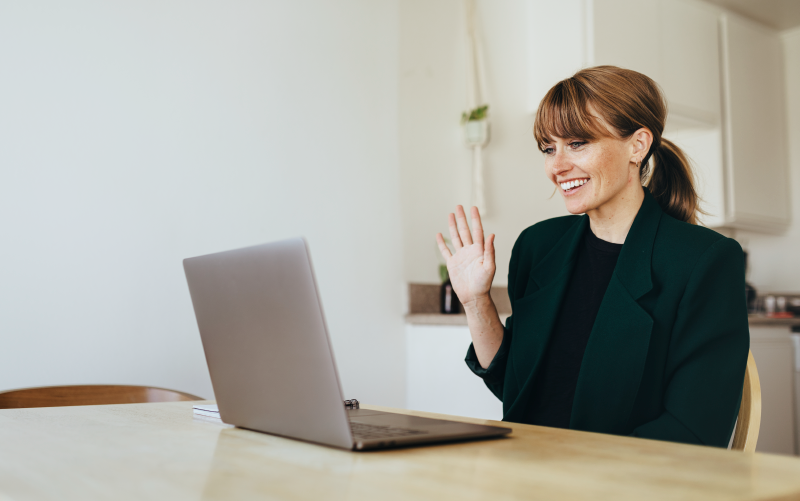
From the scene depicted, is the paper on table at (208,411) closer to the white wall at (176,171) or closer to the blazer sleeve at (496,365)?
the blazer sleeve at (496,365)

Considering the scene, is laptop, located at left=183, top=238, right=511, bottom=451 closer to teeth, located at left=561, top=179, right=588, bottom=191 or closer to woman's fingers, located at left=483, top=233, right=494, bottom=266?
woman's fingers, located at left=483, top=233, right=494, bottom=266

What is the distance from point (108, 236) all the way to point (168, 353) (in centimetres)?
40

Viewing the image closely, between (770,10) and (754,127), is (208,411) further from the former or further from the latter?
(770,10)

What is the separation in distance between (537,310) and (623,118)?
40 cm

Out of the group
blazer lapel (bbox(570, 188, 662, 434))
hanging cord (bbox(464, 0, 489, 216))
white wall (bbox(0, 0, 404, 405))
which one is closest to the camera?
blazer lapel (bbox(570, 188, 662, 434))

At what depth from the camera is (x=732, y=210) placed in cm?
355

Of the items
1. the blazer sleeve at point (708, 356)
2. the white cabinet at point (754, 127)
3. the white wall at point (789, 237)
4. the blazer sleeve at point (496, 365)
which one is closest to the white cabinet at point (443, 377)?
the blazer sleeve at point (496, 365)

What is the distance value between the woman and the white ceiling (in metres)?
2.84

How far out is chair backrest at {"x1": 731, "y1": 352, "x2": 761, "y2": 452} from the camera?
3.20ft

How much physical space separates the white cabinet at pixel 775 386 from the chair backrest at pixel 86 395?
236cm

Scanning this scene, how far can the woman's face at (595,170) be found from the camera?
1.29 meters

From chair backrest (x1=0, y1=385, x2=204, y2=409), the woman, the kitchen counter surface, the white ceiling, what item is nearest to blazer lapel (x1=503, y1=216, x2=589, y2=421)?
the woman

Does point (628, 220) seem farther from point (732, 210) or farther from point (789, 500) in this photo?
point (732, 210)

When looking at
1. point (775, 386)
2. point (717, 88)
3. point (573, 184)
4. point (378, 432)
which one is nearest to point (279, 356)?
point (378, 432)
